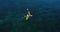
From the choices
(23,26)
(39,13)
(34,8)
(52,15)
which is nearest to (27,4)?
(34,8)

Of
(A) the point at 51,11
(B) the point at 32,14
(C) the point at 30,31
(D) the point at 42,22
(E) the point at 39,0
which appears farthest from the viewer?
(E) the point at 39,0

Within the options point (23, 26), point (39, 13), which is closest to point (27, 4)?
point (39, 13)

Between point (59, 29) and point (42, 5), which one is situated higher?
point (42, 5)

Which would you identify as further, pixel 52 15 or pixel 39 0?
pixel 39 0

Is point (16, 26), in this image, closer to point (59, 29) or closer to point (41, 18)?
point (41, 18)

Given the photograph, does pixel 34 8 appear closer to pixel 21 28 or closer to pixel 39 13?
pixel 39 13

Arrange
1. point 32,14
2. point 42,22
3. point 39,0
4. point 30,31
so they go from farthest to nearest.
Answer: point 39,0, point 32,14, point 42,22, point 30,31
